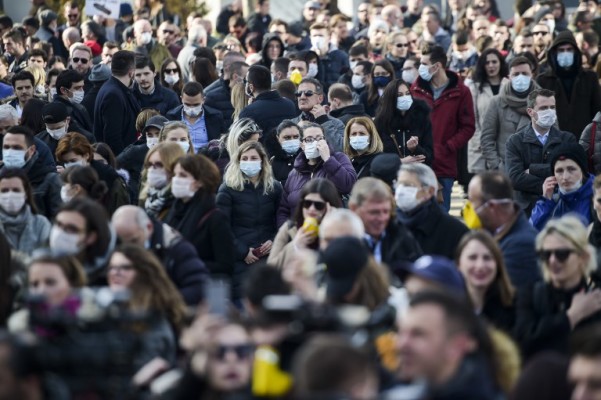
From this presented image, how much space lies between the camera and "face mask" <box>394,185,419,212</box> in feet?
33.8

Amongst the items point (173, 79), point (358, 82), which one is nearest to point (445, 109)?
point (358, 82)

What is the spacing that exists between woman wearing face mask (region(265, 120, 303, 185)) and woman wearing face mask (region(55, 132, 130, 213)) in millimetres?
1628

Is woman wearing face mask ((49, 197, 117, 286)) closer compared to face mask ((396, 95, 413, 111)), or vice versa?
woman wearing face mask ((49, 197, 117, 286))

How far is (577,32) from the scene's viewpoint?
73.3 ft

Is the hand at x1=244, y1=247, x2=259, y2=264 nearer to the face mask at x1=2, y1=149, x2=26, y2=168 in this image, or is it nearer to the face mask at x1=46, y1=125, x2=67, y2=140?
the face mask at x1=2, y1=149, x2=26, y2=168

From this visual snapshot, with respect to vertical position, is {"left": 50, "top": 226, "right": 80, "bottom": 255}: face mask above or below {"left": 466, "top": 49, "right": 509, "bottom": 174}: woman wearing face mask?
above

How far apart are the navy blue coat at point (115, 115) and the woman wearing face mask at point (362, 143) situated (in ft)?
8.69

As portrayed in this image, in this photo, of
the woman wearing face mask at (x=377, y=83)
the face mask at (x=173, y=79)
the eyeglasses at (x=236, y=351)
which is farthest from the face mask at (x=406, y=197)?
the face mask at (x=173, y=79)

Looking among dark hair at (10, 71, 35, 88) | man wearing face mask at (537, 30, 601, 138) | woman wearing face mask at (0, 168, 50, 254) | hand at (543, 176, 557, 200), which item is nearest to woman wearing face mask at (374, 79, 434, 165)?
man wearing face mask at (537, 30, 601, 138)

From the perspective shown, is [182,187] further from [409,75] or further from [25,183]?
[409,75]

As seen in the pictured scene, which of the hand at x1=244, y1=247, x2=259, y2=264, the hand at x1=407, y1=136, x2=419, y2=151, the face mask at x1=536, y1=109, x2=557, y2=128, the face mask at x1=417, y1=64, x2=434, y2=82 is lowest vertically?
the hand at x1=244, y1=247, x2=259, y2=264

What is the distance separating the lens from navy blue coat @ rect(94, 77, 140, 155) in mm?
15609

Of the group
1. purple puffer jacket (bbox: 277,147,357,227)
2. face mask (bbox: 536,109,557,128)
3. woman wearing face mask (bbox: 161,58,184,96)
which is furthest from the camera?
woman wearing face mask (bbox: 161,58,184,96)

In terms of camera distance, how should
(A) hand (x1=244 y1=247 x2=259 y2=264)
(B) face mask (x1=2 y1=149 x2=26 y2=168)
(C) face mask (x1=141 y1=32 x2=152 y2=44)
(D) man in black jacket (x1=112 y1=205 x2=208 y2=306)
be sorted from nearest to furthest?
(D) man in black jacket (x1=112 y1=205 x2=208 y2=306) < (A) hand (x1=244 y1=247 x2=259 y2=264) < (B) face mask (x1=2 y1=149 x2=26 y2=168) < (C) face mask (x1=141 y1=32 x2=152 y2=44)
